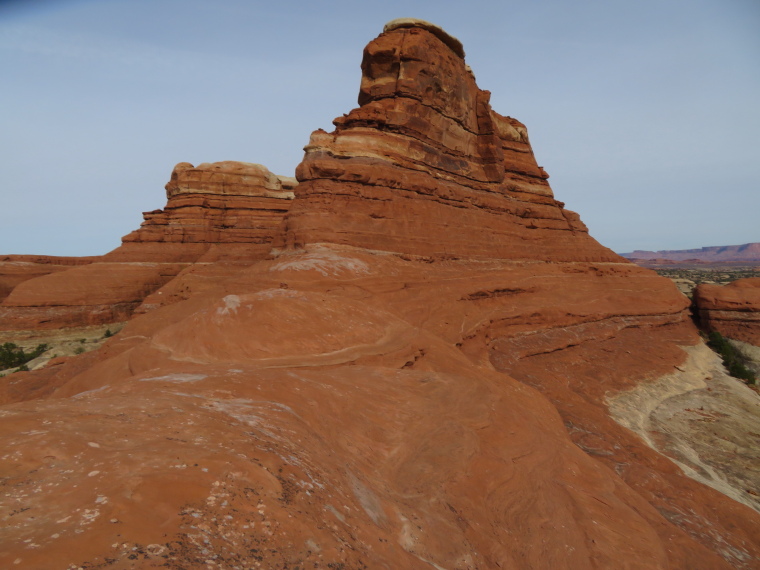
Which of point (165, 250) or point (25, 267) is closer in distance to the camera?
point (165, 250)

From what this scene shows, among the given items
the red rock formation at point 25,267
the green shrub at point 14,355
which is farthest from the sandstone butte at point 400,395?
the red rock formation at point 25,267

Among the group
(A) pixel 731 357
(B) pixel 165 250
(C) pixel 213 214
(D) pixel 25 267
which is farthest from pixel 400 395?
(D) pixel 25 267

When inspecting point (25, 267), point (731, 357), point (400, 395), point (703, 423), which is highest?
point (25, 267)

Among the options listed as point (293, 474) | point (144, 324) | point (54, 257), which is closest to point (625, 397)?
point (293, 474)

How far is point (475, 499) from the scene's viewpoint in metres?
5.91

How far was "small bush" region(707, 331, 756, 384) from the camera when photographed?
22.4 metres

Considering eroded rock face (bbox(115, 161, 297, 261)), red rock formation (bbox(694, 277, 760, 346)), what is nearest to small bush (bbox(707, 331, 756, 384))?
red rock formation (bbox(694, 277, 760, 346))

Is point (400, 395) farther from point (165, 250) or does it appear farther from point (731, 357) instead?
point (165, 250)

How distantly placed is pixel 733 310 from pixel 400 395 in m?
32.3

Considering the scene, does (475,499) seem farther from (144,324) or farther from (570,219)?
(570,219)

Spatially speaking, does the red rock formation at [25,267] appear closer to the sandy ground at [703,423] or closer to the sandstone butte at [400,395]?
the sandstone butte at [400,395]

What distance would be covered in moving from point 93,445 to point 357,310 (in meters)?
9.44

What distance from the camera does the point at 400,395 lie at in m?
7.97

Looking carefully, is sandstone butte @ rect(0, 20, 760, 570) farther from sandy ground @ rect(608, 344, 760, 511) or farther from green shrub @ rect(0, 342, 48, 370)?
green shrub @ rect(0, 342, 48, 370)
